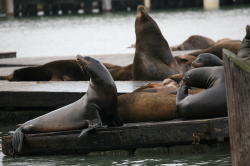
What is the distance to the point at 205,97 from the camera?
844 centimetres

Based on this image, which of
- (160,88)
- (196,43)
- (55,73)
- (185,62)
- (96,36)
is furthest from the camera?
(96,36)

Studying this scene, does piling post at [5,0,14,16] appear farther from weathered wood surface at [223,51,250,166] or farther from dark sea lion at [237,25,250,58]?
weathered wood surface at [223,51,250,166]

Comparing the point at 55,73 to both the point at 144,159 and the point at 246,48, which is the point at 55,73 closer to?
the point at 246,48

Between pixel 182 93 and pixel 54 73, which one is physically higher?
pixel 182 93

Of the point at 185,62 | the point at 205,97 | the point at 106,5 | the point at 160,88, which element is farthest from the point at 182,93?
the point at 106,5

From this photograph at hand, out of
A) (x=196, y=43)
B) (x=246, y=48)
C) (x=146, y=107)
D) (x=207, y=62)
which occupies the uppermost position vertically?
(x=246, y=48)

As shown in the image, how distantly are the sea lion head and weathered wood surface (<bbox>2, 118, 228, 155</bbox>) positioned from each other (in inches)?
18.2

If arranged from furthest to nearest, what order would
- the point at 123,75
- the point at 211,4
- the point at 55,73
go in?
the point at 211,4, the point at 55,73, the point at 123,75

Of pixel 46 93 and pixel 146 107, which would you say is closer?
pixel 146 107

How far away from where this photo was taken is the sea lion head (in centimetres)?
858

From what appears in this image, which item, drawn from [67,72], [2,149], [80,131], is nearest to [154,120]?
[80,131]

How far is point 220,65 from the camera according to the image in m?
8.86

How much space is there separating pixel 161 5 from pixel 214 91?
8711 centimetres

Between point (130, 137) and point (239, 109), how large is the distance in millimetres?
2489
